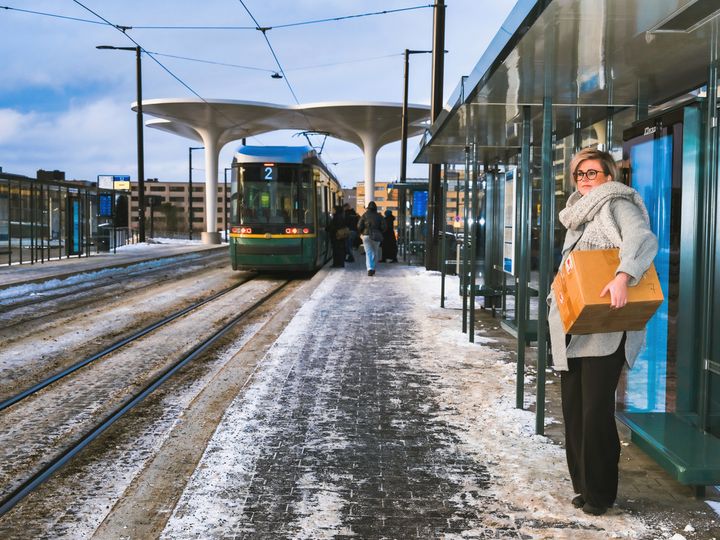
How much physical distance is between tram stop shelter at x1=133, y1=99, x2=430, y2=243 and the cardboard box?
46.3 meters

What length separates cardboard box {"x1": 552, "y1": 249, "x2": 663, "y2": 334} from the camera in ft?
11.1

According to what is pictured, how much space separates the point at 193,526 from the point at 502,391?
3.35 meters

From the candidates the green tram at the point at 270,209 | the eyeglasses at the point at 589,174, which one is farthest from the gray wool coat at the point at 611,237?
the green tram at the point at 270,209

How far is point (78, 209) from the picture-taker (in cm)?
2750

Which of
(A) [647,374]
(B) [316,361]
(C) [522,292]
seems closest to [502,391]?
(C) [522,292]

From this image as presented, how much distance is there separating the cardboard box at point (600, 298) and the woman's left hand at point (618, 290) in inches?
1.8

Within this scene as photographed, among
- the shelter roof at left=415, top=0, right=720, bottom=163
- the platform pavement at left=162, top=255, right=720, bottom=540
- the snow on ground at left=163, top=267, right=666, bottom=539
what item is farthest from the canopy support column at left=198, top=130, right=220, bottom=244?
the shelter roof at left=415, top=0, right=720, bottom=163

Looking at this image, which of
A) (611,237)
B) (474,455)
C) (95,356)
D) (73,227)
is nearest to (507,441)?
(474,455)

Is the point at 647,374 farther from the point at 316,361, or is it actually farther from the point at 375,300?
the point at 375,300

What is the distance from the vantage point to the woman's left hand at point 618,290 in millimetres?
3326

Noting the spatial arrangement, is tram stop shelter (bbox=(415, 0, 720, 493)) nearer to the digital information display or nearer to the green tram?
the green tram

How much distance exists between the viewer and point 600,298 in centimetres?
339

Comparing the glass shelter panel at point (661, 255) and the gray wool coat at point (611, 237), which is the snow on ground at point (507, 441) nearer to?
the gray wool coat at point (611, 237)

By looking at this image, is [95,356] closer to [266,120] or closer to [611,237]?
[611,237]
